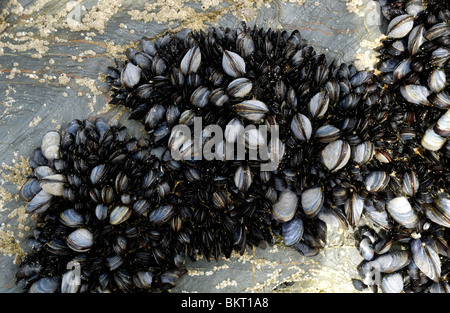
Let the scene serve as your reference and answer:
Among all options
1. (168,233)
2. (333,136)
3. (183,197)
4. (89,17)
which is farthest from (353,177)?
(89,17)

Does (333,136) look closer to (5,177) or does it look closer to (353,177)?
(353,177)

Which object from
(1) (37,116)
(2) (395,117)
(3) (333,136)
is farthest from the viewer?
(1) (37,116)

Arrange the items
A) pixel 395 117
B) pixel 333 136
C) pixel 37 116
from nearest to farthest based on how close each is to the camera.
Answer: pixel 333 136
pixel 395 117
pixel 37 116

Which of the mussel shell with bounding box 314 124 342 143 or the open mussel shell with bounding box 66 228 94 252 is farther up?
the mussel shell with bounding box 314 124 342 143

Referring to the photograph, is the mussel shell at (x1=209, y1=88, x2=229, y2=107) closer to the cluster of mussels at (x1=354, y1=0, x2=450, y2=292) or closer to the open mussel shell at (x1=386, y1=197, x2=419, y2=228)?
the cluster of mussels at (x1=354, y1=0, x2=450, y2=292)

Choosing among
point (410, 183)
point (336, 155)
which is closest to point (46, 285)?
point (336, 155)

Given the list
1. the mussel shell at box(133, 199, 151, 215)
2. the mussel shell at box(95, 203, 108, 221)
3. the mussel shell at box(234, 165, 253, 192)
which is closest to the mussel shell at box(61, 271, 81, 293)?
the mussel shell at box(95, 203, 108, 221)

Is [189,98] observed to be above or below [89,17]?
below
